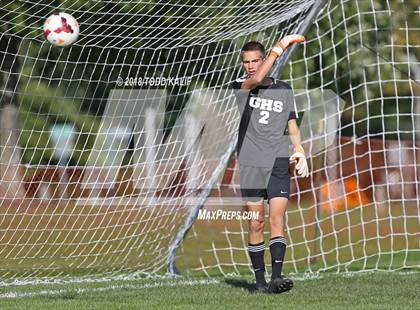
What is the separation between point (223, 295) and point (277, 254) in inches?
17.7

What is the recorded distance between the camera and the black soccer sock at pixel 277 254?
22.6 feet

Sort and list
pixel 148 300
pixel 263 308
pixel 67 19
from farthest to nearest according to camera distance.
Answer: pixel 67 19 → pixel 148 300 → pixel 263 308

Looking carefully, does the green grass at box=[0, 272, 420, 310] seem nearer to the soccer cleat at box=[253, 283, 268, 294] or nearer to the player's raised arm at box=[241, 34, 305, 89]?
the soccer cleat at box=[253, 283, 268, 294]

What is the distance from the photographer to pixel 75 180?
957 cm

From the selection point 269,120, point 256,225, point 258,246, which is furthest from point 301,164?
point 258,246

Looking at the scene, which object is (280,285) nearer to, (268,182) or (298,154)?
(268,182)

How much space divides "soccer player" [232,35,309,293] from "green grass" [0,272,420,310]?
0.41 metres

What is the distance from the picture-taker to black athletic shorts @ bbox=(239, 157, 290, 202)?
7039 mm

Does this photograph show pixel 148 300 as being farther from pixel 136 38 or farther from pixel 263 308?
pixel 136 38

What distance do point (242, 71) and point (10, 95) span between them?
2163 millimetres

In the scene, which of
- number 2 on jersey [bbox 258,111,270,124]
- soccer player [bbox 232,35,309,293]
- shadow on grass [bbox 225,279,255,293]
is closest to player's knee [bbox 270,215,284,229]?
soccer player [bbox 232,35,309,293]

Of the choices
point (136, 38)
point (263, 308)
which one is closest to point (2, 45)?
point (136, 38)

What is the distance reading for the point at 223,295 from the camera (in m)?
7.00

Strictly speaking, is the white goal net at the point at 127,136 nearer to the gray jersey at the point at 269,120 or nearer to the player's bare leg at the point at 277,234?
the gray jersey at the point at 269,120
